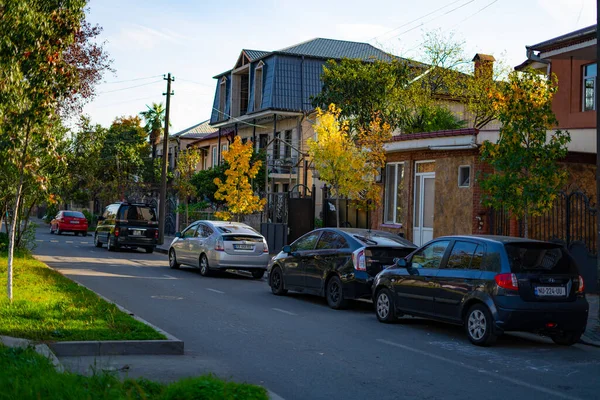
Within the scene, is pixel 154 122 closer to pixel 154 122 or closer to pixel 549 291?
pixel 154 122

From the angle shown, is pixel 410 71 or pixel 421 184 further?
pixel 410 71

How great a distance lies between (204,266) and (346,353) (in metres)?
12.6

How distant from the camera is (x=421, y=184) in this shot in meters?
24.6

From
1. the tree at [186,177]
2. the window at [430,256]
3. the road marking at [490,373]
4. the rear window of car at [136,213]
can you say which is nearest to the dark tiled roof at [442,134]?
the window at [430,256]

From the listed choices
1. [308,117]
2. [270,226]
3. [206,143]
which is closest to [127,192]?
[206,143]

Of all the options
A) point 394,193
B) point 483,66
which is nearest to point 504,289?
point 394,193

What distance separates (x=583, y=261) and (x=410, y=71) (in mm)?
18255

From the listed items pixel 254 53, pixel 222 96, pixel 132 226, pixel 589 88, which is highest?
pixel 254 53

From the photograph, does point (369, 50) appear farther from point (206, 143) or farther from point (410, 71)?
point (206, 143)

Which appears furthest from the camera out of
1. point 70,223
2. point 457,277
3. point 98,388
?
point 70,223

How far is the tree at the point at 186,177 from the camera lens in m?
45.7

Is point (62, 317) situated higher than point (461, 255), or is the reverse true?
point (461, 255)

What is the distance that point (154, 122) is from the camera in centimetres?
7162

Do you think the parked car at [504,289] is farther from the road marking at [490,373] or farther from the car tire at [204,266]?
the car tire at [204,266]
